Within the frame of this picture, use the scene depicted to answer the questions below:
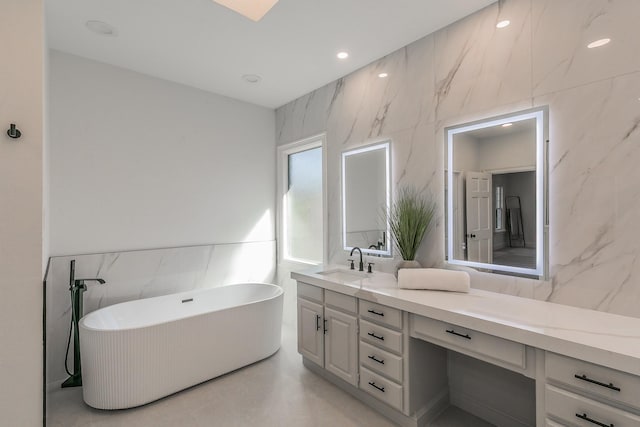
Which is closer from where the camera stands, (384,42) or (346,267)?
(384,42)

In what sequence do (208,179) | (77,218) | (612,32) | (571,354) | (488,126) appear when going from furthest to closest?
(208,179)
(77,218)
(488,126)
(612,32)
(571,354)

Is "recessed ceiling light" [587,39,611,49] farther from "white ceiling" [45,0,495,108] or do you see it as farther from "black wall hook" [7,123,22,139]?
"black wall hook" [7,123,22,139]

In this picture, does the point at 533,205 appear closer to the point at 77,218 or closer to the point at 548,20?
the point at 548,20

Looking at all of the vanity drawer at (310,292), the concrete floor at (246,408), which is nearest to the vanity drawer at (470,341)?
the concrete floor at (246,408)

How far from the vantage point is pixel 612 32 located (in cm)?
164

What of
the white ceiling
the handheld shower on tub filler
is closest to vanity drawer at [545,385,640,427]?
the white ceiling

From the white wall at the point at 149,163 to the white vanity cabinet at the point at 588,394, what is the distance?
3.29m

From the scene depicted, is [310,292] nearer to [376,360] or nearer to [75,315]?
[376,360]

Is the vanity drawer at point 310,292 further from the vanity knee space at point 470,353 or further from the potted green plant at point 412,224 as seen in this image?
the potted green plant at point 412,224

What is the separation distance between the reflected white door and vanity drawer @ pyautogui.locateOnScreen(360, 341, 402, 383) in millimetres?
930

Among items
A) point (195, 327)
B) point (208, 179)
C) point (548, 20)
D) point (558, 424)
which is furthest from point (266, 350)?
point (548, 20)

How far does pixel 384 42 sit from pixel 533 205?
1740 mm

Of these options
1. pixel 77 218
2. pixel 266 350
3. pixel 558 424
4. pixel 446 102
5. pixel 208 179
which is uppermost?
pixel 446 102

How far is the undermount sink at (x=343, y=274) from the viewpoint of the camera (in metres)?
2.76
